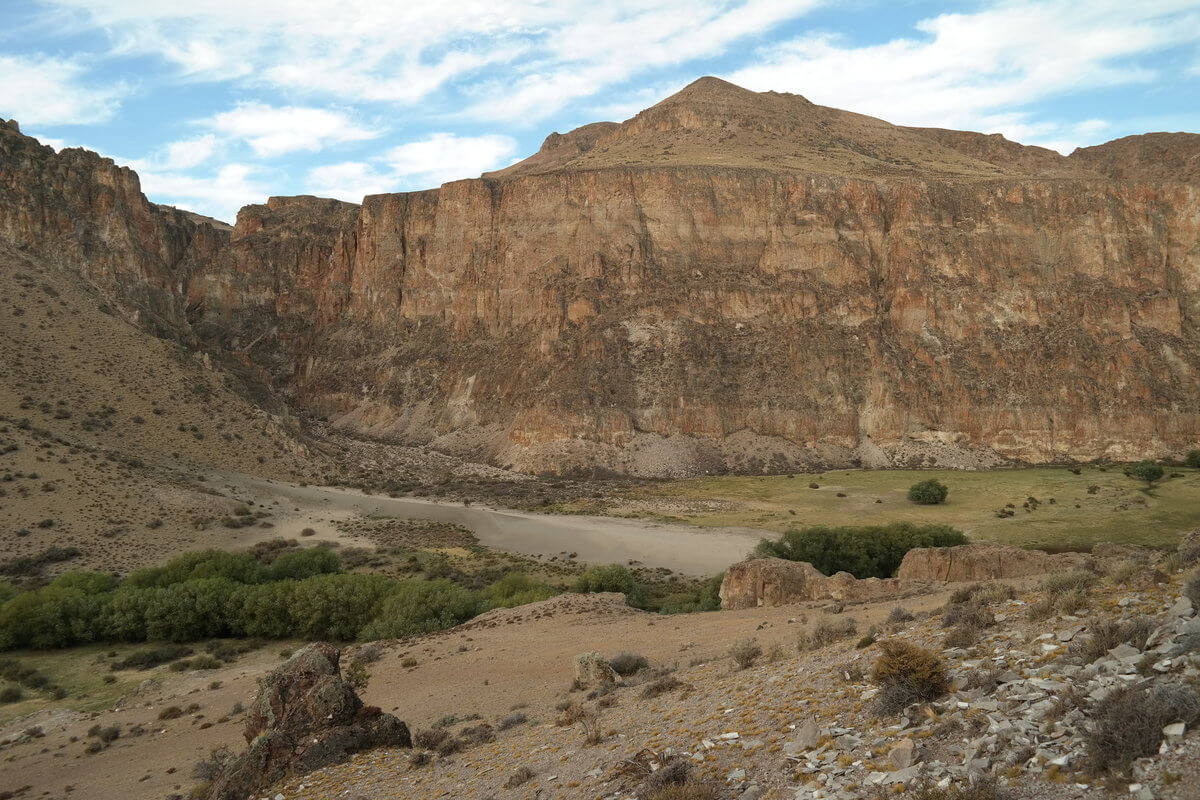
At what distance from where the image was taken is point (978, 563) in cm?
2312

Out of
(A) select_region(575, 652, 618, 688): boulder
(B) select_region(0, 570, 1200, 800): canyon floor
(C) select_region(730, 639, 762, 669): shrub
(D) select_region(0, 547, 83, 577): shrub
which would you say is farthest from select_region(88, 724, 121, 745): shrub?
(D) select_region(0, 547, 83, 577): shrub

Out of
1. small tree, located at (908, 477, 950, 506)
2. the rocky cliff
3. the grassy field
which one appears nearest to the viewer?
the grassy field

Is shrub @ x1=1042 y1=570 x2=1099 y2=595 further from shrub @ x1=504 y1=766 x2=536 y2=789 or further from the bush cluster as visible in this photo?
the bush cluster

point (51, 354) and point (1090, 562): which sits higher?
point (51, 354)

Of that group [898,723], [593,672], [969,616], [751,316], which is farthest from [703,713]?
[751,316]

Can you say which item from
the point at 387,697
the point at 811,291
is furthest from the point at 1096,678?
the point at 811,291

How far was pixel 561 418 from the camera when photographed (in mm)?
78750

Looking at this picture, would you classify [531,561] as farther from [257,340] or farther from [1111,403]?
[257,340]

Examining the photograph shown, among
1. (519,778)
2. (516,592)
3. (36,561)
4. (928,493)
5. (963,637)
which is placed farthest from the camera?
(928,493)

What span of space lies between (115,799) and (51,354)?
59.8 metres

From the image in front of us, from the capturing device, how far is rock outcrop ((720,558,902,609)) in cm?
2134

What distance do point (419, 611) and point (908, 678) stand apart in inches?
821

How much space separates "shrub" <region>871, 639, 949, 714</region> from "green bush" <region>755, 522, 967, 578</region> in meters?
26.2

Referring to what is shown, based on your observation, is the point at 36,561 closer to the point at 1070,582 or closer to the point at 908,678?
the point at 908,678
